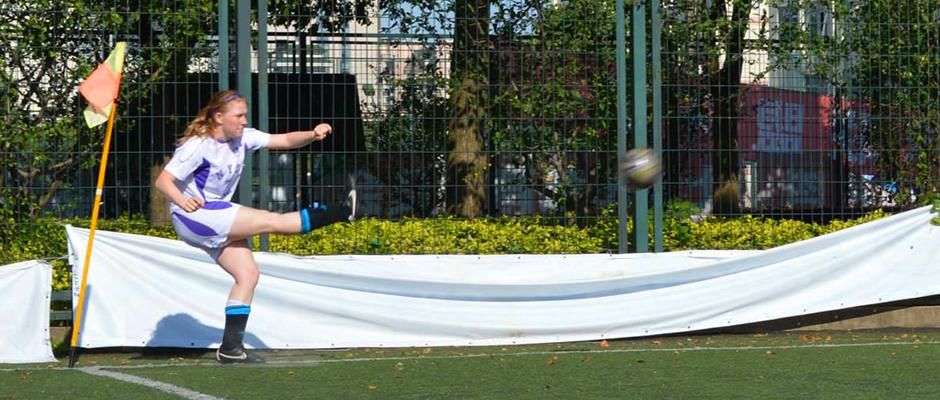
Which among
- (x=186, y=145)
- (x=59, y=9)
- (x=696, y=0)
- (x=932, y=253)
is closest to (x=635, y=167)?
(x=696, y=0)

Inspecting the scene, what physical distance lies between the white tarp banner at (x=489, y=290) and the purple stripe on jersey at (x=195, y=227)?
1.35m

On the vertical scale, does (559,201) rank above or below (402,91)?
below

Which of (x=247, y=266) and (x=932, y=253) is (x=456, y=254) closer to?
(x=247, y=266)

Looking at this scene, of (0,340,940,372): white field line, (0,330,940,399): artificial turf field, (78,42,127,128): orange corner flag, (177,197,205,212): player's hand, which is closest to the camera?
(0,330,940,399): artificial turf field

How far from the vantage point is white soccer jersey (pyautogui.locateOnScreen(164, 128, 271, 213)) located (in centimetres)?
806

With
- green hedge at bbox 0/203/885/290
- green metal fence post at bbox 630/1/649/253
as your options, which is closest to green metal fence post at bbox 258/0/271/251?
green hedge at bbox 0/203/885/290

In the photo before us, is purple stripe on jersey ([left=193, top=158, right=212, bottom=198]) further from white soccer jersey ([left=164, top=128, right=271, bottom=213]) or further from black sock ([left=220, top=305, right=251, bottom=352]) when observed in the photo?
black sock ([left=220, top=305, right=251, bottom=352])

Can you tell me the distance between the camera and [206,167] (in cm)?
815

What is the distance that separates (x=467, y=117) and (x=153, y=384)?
3820 millimetres

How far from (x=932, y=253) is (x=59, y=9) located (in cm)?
658

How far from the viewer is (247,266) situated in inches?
328

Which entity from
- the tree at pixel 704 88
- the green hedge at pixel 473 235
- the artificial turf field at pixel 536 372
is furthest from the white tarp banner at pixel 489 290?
the tree at pixel 704 88

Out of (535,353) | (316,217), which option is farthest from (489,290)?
(316,217)

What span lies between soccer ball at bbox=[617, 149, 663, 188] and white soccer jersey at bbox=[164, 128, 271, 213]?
2.80m
